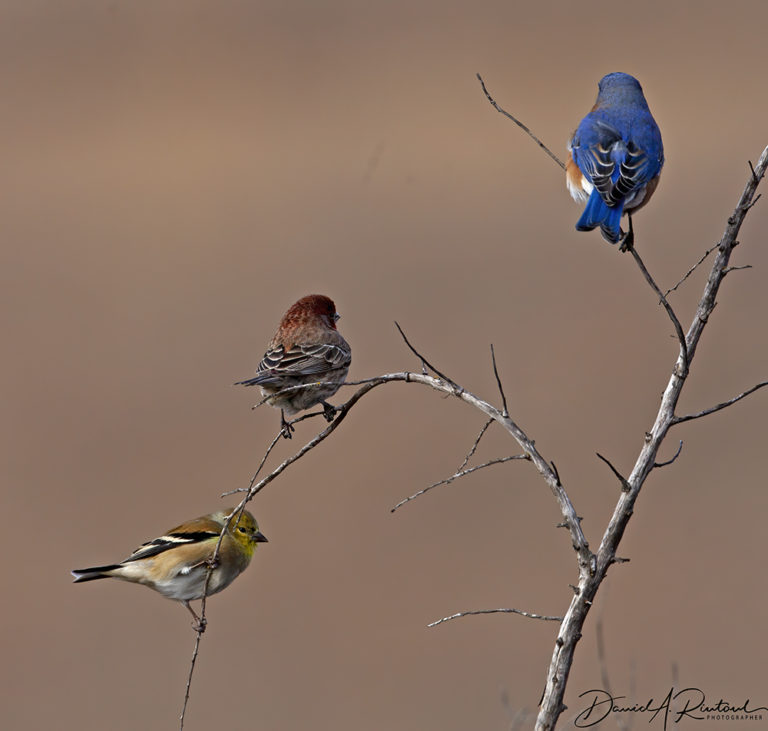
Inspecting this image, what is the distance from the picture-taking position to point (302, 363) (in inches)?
255

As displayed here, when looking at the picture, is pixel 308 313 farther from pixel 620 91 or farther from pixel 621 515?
pixel 621 515

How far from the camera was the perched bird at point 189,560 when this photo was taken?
5348 millimetres

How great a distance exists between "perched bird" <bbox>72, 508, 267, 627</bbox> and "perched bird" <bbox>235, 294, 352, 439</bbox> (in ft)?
2.48

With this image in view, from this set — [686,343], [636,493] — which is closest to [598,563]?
[636,493]

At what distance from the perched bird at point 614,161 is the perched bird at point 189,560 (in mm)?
2587

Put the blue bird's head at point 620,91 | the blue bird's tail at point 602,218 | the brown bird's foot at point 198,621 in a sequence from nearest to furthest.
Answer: the brown bird's foot at point 198,621, the blue bird's tail at point 602,218, the blue bird's head at point 620,91

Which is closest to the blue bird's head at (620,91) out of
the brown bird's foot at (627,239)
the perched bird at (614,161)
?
the perched bird at (614,161)

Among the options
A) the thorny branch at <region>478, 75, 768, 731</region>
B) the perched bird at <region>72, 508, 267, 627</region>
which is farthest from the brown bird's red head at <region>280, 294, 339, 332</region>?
the thorny branch at <region>478, 75, 768, 731</region>

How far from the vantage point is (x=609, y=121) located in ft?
19.5

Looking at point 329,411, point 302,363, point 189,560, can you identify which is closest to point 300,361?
point 302,363

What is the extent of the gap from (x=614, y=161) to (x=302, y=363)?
246 centimetres

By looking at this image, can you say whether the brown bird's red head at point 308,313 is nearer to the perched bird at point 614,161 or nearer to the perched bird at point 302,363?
the perched bird at point 302,363

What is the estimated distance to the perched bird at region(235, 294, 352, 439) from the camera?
6.33 m

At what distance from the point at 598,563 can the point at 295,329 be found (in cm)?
421
